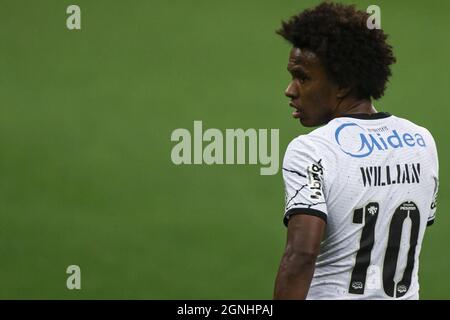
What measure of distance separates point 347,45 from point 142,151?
298 centimetres

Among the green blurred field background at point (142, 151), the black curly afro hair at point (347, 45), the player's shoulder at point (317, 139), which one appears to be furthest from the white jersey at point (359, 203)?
the green blurred field background at point (142, 151)

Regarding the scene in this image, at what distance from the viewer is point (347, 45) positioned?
2.61m

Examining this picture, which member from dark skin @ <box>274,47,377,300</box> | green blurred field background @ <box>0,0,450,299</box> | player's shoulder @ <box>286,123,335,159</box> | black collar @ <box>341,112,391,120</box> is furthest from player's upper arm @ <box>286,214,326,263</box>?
green blurred field background @ <box>0,0,450,299</box>

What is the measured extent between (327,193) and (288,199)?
0.33 ft

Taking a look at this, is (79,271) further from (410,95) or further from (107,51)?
(410,95)

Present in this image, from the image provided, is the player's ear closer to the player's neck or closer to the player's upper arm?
the player's neck

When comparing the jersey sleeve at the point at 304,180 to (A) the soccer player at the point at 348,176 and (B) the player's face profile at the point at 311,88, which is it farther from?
(B) the player's face profile at the point at 311,88

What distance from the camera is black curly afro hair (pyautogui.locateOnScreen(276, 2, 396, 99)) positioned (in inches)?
103

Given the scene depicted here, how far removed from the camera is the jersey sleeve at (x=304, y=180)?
7.90 ft

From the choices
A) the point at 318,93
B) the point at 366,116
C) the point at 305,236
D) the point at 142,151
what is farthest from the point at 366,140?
the point at 142,151

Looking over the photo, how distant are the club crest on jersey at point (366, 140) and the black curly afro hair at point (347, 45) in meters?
0.13

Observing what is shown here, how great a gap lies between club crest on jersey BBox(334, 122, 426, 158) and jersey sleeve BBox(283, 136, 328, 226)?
9 cm

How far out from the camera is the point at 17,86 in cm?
552

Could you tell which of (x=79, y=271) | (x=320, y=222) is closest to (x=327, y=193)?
(x=320, y=222)
